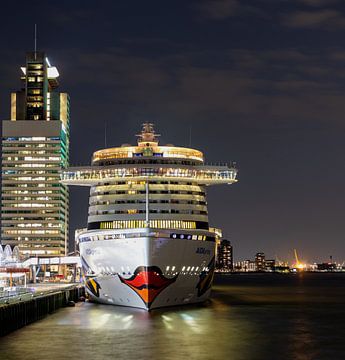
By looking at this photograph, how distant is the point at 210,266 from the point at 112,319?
→ 12558 millimetres

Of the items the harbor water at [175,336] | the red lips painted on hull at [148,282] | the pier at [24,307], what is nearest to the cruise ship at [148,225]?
the red lips painted on hull at [148,282]

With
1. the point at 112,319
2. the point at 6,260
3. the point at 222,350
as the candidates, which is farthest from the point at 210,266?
the point at 6,260

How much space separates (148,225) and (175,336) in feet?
48.1

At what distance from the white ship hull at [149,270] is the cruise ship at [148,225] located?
0.08m

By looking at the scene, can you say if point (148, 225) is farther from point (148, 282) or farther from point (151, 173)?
point (151, 173)

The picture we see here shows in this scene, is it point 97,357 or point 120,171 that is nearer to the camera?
point 97,357

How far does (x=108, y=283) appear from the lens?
65.8m

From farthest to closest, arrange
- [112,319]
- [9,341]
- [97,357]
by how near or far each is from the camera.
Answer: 1. [112,319]
2. [9,341]
3. [97,357]

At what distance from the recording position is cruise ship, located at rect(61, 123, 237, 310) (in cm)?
6197

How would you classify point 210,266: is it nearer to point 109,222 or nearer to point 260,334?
point 109,222

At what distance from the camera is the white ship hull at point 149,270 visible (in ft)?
201

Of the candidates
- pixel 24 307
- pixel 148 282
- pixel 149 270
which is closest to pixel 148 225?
pixel 149 270

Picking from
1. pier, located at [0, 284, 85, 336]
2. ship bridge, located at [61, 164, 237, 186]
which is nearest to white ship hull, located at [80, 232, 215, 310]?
pier, located at [0, 284, 85, 336]

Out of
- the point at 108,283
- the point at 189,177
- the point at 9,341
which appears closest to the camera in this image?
the point at 9,341
